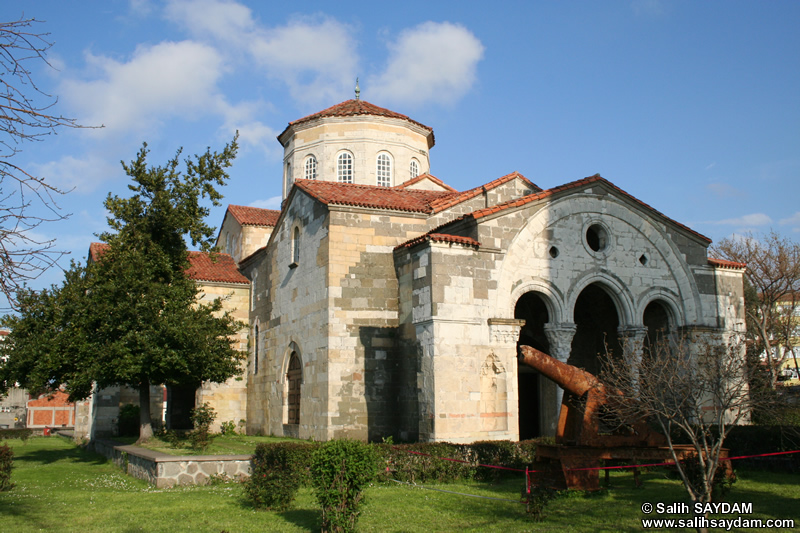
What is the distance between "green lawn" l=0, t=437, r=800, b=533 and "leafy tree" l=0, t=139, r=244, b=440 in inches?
167

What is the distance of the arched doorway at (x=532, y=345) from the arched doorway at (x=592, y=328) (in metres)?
1.29

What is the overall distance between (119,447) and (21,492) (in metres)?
4.40

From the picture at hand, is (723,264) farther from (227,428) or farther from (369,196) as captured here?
(227,428)

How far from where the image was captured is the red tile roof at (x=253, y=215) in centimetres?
2742

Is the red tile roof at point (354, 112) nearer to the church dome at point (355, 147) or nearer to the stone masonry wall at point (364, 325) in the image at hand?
the church dome at point (355, 147)

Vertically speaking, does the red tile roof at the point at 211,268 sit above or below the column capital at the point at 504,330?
above

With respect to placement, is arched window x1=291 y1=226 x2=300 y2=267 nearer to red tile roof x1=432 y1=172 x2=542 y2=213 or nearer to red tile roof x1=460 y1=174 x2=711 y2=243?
red tile roof x1=432 y1=172 x2=542 y2=213

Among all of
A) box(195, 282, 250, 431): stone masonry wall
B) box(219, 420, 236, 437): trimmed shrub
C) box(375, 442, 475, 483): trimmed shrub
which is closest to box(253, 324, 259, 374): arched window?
box(195, 282, 250, 431): stone masonry wall

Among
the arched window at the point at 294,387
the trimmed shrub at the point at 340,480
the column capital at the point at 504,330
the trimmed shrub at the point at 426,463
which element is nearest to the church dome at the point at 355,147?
the arched window at the point at 294,387

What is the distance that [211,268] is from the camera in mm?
25844

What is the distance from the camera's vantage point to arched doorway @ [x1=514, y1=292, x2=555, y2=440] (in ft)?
67.4

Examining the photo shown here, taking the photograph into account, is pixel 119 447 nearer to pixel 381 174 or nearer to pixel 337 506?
pixel 337 506

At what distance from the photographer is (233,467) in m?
13.7

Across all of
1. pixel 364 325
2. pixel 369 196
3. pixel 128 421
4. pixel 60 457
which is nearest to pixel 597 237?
pixel 369 196
